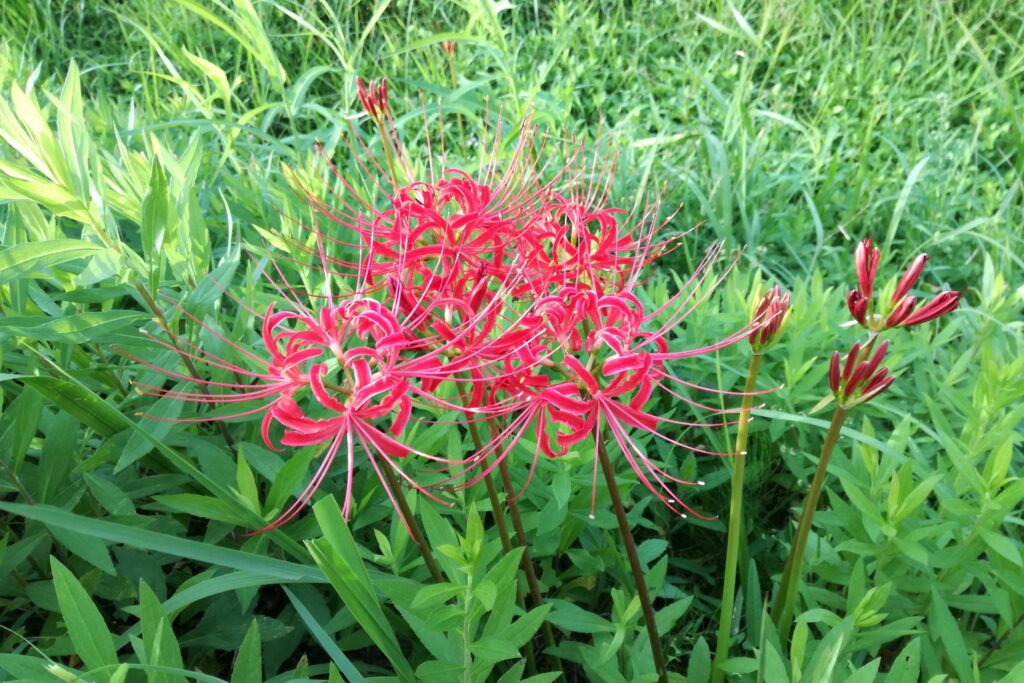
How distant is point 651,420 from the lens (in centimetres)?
100

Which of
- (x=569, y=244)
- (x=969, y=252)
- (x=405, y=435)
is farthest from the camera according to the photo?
(x=969, y=252)

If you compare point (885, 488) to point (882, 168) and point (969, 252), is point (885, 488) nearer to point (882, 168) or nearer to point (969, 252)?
point (969, 252)

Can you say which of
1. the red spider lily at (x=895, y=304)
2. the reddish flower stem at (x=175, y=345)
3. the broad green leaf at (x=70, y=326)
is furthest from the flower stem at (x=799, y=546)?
the broad green leaf at (x=70, y=326)

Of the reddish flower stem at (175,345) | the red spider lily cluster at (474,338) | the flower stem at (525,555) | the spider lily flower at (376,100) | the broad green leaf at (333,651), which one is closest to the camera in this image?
the red spider lily cluster at (474,338)

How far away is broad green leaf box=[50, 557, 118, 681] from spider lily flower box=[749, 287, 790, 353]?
0.89 metres

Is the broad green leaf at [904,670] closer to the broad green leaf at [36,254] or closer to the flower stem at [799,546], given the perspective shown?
the flower stem at [799,546]

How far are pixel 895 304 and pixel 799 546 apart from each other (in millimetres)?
382

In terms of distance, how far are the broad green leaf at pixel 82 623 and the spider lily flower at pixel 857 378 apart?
932 mm

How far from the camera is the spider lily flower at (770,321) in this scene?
3.42ft

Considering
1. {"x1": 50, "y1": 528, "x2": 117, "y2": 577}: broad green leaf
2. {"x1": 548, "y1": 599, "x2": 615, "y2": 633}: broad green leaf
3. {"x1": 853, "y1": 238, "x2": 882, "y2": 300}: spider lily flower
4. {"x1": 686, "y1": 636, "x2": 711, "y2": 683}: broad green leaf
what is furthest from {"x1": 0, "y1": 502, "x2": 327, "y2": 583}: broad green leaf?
{"x1": 853, "y1": 238, "x2": 882, "y2": 300}: spider lily flower

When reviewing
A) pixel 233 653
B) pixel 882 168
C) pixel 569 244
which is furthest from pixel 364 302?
pixel 882 168

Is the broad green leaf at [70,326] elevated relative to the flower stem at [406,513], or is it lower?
elevated

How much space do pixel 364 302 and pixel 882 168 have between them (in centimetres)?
269

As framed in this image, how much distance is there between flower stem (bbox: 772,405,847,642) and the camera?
3.44 feet
